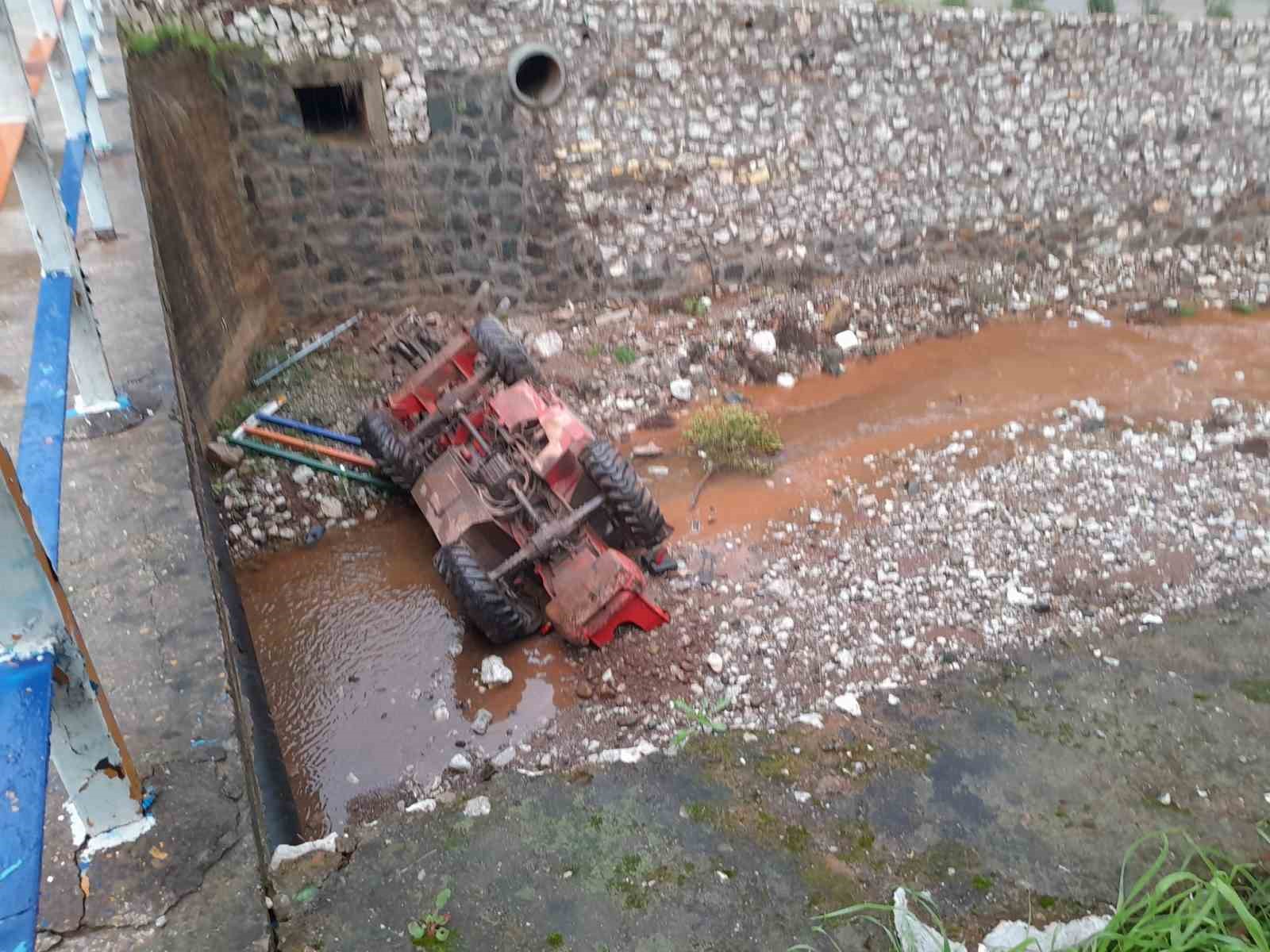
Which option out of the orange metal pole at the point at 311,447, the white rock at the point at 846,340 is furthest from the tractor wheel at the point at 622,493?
the white rock at the point at 846,340

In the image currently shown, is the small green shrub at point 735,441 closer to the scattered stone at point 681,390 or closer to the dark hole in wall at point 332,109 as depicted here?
the scattered stone at point 681,390

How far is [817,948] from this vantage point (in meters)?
1.99

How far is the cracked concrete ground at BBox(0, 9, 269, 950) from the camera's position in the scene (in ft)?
5.82

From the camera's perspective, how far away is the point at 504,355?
5285 millimetres

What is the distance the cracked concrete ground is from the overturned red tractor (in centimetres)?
174

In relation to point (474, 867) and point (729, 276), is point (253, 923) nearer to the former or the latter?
point (474, 867)

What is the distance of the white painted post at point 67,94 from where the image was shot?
364 cm

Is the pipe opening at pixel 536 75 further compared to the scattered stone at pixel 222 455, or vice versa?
the pipe opening at pixel 536 75

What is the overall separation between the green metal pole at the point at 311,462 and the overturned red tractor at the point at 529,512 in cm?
40

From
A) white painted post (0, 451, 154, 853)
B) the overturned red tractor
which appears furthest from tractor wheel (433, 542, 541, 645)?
white painted post (0, 451, 154, 853)

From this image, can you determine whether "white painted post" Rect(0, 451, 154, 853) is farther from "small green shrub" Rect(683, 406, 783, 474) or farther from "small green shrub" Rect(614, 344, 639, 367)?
"small green shrub" Rect(614, 344, 639, 367)

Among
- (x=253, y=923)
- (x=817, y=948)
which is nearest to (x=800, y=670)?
(x=817, y=948)

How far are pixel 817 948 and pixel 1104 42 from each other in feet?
28.7

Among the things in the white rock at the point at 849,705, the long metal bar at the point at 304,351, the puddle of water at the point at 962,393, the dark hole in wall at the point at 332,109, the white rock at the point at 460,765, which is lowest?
the white rock at the point at 460,765
